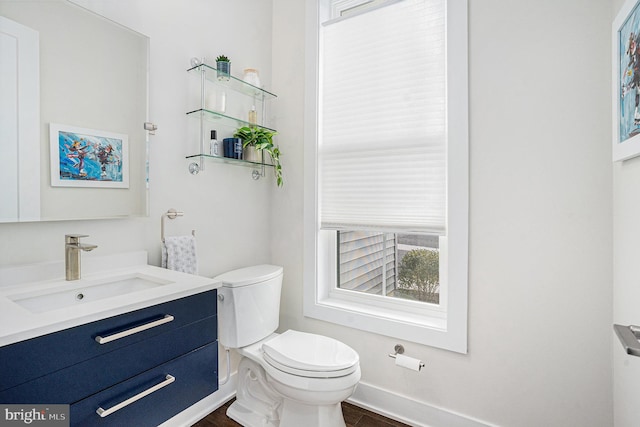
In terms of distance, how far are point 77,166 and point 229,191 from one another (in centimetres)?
78

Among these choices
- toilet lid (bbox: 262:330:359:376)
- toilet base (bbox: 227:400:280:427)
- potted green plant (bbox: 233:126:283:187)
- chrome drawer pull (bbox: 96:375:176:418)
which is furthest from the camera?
potted green plant (bbox: 233:126:283:187)

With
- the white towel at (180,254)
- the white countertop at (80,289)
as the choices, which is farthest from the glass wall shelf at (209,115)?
the white countertop at (80,289)

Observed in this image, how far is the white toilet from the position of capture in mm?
1407

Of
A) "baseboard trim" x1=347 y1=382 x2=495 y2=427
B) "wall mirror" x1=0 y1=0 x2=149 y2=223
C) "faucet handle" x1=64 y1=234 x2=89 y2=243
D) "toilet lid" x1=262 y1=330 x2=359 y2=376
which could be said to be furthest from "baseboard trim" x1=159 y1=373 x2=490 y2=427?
"wall mirror" x1=0 y1=0 x2=149 y2=223

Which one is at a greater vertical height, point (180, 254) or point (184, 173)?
point (184, 173)

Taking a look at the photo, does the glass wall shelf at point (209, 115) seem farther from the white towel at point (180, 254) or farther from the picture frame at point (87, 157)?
the white towel at point (180, 254)

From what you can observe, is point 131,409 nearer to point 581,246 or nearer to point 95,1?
point 95,1

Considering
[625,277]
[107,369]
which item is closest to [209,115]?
[107,369]

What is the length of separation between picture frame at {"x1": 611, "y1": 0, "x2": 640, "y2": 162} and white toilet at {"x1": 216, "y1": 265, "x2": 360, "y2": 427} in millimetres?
1296

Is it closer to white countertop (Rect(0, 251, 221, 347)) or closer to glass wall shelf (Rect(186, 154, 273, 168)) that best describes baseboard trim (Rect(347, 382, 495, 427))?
white countertop (Rect(0, 251, 221, 347))

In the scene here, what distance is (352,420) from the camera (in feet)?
5.74

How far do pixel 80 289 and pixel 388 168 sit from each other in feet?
4.96

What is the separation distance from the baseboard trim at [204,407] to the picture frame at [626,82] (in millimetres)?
1903

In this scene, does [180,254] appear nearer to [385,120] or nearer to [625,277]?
[385,120]
